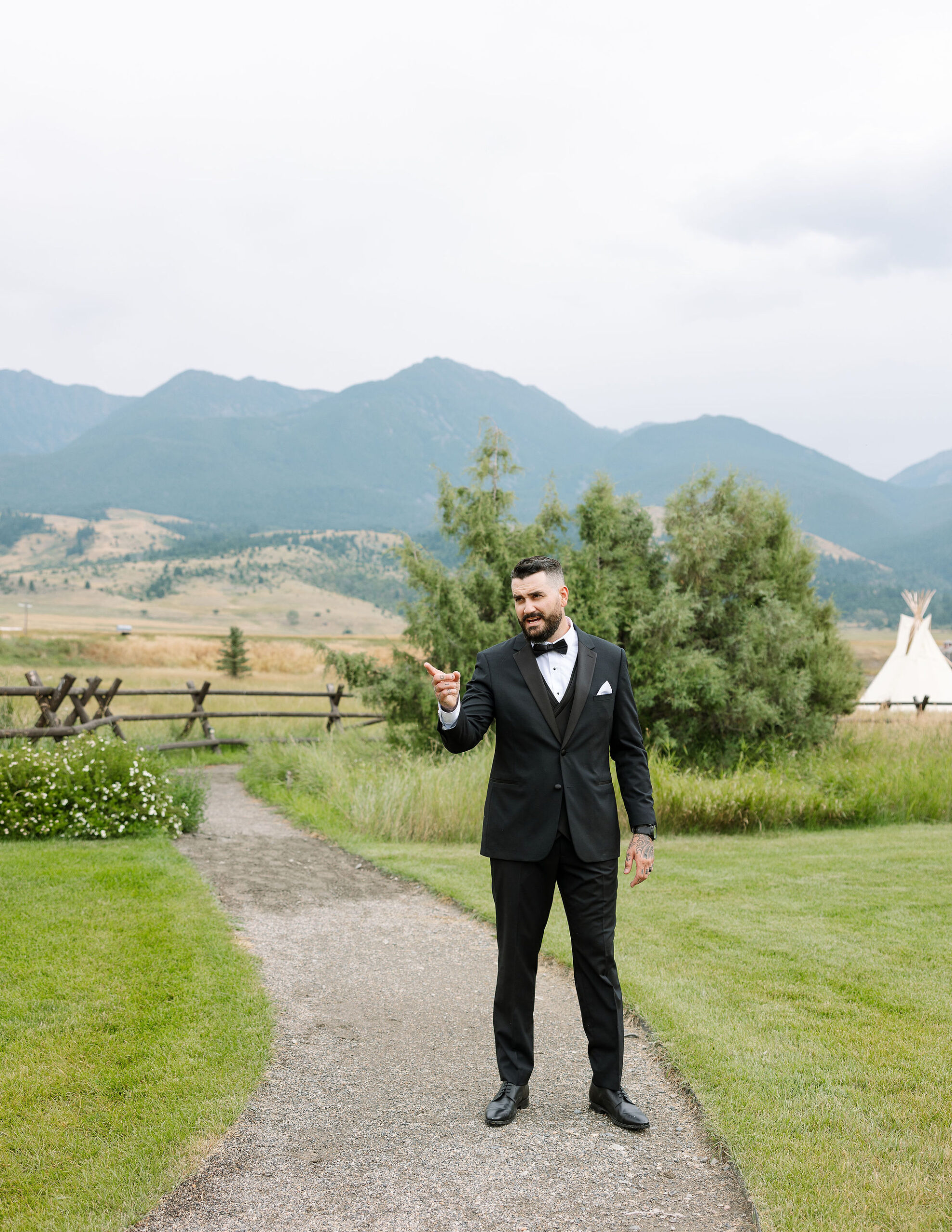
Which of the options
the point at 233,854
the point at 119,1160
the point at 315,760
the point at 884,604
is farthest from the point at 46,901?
the point at 884,604

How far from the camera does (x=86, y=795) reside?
9.63m

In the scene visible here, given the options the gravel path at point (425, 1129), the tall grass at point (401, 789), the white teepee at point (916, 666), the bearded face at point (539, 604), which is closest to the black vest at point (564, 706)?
the bearded face at point (539, 604)

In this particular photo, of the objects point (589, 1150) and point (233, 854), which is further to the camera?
point (233, 854)

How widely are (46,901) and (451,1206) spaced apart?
4752 mm

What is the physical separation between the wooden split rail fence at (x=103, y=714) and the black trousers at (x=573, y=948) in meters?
8.34

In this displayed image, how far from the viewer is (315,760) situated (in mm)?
14359

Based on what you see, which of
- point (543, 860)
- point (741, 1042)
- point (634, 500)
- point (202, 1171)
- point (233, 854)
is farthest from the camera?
point (634, 500)

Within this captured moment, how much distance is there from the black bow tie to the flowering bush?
272 inches

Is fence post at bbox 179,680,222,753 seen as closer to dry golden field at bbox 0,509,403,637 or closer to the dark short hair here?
the dark short hair

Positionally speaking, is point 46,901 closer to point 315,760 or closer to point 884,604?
point 315,760

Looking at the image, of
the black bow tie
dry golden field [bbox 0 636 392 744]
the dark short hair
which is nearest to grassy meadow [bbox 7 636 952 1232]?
the black bow tie

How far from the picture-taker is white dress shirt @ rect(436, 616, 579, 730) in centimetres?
398

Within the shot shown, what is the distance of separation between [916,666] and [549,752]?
2741 cm

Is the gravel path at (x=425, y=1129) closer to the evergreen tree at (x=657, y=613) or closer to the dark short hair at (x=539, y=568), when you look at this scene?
the dark short hair at (x=539, y=568)
